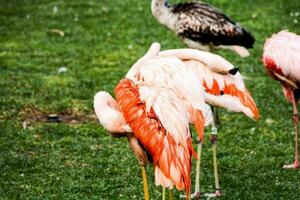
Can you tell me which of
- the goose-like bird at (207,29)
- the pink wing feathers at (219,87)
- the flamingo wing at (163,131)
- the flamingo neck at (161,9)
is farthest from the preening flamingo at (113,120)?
the flamingo neck at (161,9)

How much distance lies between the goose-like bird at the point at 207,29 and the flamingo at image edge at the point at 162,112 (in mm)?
3078

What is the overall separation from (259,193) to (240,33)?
97.9 inches

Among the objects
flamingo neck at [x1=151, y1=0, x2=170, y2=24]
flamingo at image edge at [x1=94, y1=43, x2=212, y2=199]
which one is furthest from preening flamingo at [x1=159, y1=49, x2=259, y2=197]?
flamingo neck at [x1=151, y1=0, x2=170, y2=24]

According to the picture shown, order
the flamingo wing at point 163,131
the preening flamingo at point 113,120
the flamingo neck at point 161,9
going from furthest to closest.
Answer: the flamingo neck at point 161,9, the preening flamingo at point 113,120, the flamingo wing at point 163,131

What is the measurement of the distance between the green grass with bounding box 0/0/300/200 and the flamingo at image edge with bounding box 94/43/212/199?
1.57 m

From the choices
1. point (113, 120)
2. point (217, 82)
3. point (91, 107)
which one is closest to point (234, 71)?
point (217, 82)

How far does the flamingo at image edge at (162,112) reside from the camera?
5.10 metres

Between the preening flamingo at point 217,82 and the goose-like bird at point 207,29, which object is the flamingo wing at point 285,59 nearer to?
the preening flamingo at point 217,82

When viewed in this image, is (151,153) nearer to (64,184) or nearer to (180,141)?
(180,141)

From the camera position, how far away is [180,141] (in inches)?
203

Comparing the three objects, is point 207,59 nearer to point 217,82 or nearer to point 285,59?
point 217,82

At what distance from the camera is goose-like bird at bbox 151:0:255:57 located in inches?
354

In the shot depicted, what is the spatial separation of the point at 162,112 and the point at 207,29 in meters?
3.92

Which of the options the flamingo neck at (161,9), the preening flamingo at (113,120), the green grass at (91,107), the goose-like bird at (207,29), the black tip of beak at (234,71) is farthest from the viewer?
the flamingo neck at (161,9)
